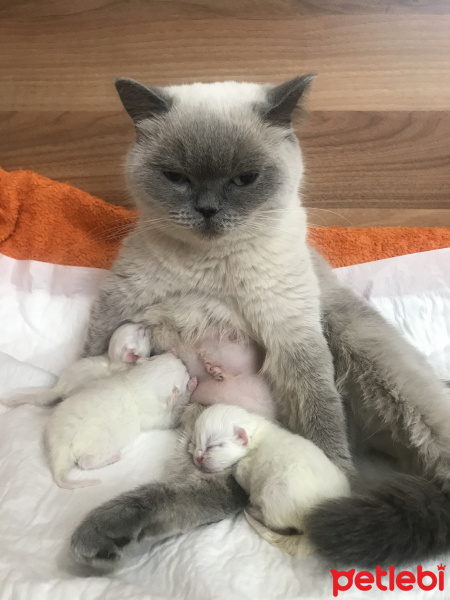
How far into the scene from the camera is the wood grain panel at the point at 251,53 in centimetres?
164

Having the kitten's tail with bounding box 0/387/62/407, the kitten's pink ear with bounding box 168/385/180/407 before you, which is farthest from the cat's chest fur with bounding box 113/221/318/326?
the kitten's tail with bounding box 0/387/62/407

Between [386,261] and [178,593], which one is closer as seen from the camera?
[178,593]

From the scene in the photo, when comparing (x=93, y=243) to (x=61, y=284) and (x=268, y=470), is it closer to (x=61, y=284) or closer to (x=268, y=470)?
(x=61, y=284)

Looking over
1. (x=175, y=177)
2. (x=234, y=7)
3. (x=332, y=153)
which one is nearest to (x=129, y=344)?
(x=175, y=177)

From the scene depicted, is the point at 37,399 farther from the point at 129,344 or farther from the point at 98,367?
the point at 129,344

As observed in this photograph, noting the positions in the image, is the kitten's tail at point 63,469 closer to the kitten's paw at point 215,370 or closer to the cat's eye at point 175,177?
the kitten's paw at point 215,370

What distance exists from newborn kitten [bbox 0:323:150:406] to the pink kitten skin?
0.46ft

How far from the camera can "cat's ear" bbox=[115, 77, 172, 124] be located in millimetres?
1095

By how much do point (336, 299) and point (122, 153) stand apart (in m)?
0.91

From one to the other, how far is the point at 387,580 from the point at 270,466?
0.90 ft

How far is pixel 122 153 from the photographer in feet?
5.68

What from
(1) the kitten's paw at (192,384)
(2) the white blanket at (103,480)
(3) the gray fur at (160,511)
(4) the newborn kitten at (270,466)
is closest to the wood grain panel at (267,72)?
(2) the white blanket at (103,480)

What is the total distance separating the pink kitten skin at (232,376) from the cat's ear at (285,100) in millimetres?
533

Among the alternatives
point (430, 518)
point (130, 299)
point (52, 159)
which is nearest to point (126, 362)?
point (130, 299)
